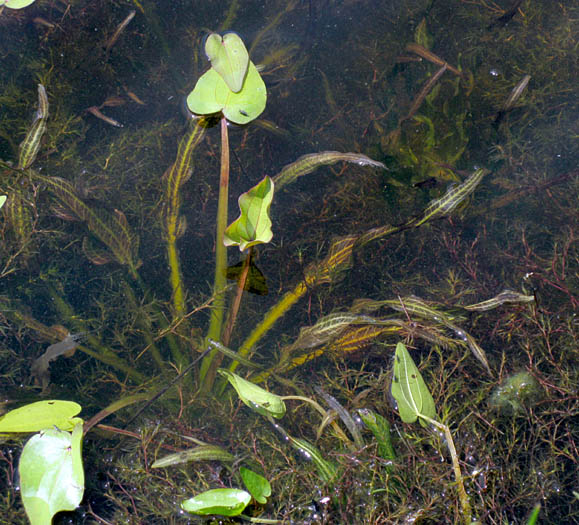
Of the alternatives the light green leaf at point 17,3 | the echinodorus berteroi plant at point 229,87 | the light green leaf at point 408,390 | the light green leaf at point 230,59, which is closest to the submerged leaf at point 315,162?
the echinodorus berteroi plant at point 229,87

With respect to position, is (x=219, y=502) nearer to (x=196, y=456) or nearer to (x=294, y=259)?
(x=196, y=456)

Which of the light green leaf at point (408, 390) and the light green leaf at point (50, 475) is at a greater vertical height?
the light green leaf at point (50, 475)

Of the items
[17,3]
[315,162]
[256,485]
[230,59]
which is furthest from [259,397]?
[17,3]

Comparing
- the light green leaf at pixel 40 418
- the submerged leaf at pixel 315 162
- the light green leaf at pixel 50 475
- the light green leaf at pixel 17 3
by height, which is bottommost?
the light green leaf at pixel 50 475

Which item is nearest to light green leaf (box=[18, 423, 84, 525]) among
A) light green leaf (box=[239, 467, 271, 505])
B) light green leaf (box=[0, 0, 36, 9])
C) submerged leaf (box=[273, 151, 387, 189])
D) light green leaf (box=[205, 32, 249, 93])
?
light green leaf (box=[239, 467, 271, 505])

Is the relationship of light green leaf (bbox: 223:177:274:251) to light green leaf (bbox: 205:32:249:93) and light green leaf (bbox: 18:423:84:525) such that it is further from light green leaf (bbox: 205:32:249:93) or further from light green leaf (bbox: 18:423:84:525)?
light green leaf (bbox: 18:423:84:525)

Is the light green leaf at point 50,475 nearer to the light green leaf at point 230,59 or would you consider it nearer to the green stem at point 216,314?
the green stem at point 216,314
